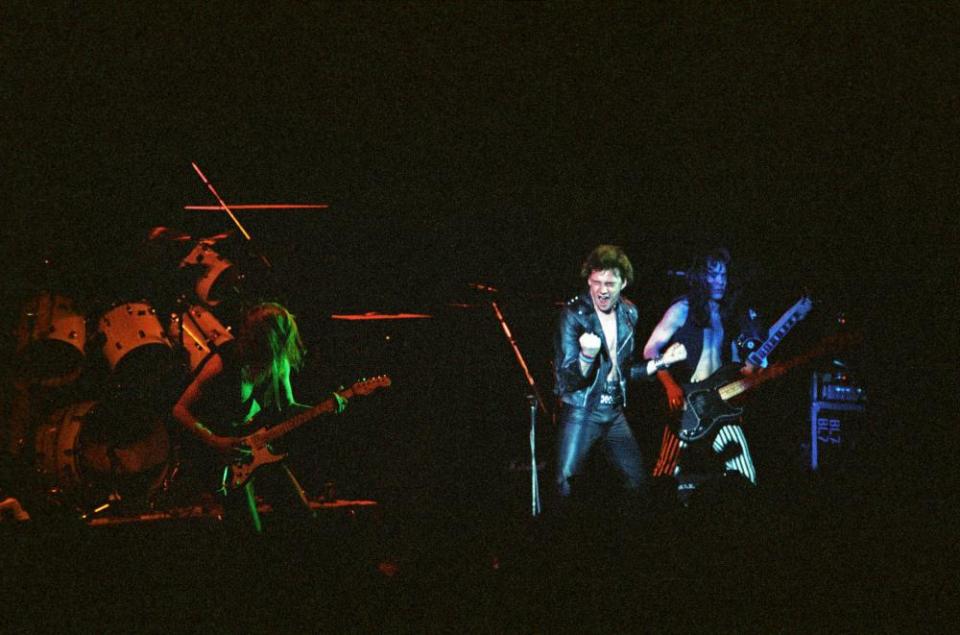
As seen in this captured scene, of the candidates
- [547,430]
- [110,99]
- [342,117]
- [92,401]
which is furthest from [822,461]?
[110,99]

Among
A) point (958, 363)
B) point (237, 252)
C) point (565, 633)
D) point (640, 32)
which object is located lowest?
point (565, 633)

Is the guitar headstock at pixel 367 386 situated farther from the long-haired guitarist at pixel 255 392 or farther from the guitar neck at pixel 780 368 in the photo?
the guitar neck at pixel 780 368

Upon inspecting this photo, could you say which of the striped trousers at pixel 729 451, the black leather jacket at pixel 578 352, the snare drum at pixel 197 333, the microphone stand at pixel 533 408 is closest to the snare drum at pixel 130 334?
the snare drum at pixel 197 333

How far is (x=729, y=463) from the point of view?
226 inches

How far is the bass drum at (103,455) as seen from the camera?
5.26 metres

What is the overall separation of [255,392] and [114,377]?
1032 millimetres

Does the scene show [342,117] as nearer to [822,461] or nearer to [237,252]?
[237,252]

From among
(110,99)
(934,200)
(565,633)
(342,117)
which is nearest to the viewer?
(565,633)

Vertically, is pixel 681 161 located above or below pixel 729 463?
above

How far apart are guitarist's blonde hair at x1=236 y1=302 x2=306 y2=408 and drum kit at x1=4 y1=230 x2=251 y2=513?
0.19 metres

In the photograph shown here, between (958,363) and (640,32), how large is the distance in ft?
12.5

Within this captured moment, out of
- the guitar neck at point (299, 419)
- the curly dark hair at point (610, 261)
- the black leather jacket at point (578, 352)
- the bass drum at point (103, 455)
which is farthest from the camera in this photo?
the guitar neck at point (299, 419)

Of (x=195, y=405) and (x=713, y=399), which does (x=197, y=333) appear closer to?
(x=195, y=405)

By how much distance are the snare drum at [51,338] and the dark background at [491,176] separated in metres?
0.18
